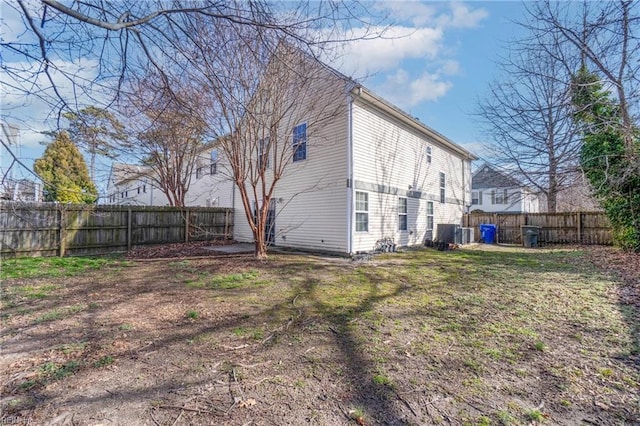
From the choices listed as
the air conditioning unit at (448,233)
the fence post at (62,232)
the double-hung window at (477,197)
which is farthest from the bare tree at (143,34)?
the double-hung window at (477,197)

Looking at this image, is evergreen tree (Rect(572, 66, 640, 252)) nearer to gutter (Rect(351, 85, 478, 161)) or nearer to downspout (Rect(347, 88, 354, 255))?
gutter (Rect(351, 85, 478, 161))

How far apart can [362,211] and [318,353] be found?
7471mm

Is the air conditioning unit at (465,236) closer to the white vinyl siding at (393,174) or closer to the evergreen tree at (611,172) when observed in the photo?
the white vinyl siding at (393,174)

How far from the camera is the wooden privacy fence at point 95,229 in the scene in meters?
8.99

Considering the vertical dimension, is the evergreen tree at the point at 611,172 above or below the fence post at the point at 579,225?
above

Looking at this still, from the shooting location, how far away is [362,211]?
10.1m

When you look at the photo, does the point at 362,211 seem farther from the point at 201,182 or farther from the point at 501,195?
the point at 501,195

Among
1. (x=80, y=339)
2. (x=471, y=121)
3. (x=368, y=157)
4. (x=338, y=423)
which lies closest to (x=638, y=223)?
(x=471, y=121)

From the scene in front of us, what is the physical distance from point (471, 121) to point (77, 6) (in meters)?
12.3

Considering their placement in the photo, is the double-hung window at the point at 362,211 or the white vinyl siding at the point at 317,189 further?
the double-hung window at the point at 362,211

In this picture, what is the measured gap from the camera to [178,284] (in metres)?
5.81

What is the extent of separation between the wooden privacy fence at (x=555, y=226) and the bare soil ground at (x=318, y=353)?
10014mm

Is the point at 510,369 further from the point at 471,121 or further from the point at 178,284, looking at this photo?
the point at 471,121

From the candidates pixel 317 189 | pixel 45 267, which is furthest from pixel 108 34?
pixel 317 189
